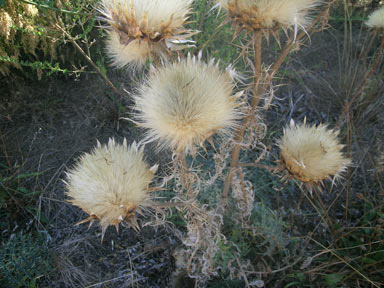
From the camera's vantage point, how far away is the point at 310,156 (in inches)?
42.7

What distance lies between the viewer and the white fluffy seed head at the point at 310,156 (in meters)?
1.08

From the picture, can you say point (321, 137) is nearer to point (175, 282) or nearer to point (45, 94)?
point (175, 282)

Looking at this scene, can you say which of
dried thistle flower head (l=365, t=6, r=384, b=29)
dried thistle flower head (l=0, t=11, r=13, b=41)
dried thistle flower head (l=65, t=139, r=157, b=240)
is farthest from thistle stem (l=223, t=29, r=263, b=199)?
dried thistle flower head (l=0, t=11, r=13, b=41)

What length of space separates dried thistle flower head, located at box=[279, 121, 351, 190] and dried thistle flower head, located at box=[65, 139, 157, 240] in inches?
20.5

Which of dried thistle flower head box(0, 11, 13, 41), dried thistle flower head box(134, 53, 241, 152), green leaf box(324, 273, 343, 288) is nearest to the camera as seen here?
dried thistle flower head box(134, 53, 241, 152)

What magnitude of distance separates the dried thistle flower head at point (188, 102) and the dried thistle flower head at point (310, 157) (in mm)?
312

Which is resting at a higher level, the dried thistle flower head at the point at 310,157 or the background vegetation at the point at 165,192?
the dried thistle flower head at the point at 310,157

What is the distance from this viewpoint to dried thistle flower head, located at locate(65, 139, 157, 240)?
0.92 meters

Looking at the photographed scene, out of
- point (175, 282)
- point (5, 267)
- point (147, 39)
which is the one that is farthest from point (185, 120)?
point (5, 267)

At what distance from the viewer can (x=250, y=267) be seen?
5.65 feet

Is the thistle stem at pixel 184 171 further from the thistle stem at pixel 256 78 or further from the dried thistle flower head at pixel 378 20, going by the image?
the dried thistle flower head at pixel 378 20

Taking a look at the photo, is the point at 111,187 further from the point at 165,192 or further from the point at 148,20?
the point at 165,192

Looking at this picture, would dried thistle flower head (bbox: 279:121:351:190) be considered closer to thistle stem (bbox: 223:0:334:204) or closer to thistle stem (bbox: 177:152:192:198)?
thistle stem (bbox: 223:0:334:204)

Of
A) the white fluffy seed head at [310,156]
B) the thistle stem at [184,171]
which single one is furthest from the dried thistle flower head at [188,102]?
the white fluffy seed head at [310,156]
